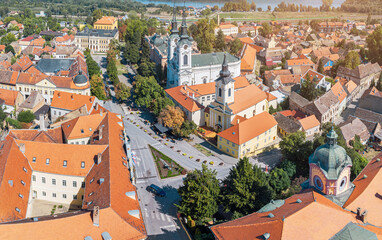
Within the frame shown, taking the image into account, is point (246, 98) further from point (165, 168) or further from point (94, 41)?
point (94, 41)

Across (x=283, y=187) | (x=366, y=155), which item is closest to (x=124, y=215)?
(x=283, y=187)

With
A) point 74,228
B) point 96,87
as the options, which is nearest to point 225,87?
point 96,87

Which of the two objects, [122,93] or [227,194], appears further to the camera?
[122,93]

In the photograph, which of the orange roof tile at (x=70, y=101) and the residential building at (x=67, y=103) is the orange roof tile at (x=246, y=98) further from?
the orange roof tile at (x=70, y=101)

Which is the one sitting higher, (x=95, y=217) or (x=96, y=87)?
(x=96, y=87)

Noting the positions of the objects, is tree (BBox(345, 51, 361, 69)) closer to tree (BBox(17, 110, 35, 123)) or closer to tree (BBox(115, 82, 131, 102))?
tree (BBox(115, 82, 131, 102))

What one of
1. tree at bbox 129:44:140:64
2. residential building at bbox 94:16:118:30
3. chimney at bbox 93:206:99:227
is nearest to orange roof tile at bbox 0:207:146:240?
chimney at bbox 93:206:99:227
